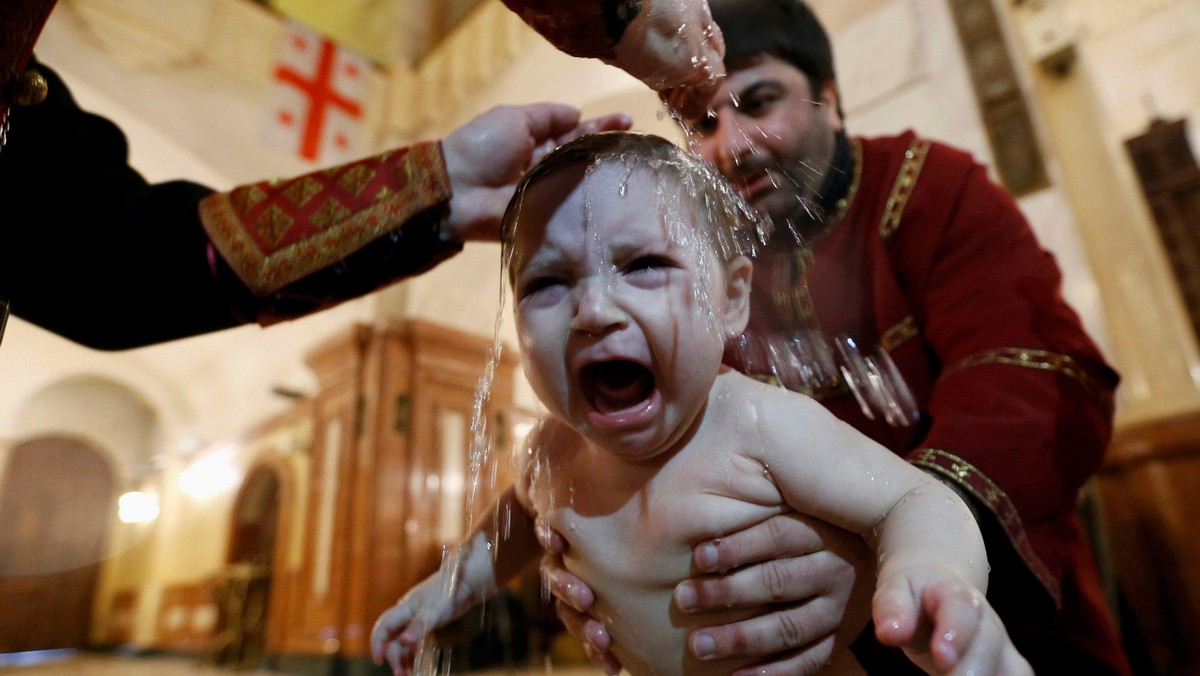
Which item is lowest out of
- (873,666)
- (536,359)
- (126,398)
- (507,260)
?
(873,666)

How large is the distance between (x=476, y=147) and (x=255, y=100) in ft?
9.54

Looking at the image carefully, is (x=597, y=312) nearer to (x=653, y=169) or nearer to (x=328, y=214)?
(x=653, y=169)

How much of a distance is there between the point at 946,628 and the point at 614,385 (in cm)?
29

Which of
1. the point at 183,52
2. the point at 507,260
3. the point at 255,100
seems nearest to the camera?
the point at 507,260

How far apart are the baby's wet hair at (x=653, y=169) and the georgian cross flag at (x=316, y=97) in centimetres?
288

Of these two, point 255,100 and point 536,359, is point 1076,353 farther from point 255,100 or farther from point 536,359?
point 255,100

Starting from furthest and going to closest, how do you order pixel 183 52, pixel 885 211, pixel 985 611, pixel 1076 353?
pixel 183 52, pixel 885 211, pixel 1076 353, pixel 985 611

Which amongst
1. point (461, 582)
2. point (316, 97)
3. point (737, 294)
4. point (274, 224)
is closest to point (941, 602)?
point (737, 294)

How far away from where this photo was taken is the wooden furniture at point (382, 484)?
2.91 metres

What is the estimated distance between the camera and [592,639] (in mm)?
634

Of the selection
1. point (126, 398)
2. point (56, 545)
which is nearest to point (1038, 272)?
point (126, 398)

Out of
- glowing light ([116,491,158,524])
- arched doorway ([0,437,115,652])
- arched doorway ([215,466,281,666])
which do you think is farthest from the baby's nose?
arched doorway ([0,437,115,652])

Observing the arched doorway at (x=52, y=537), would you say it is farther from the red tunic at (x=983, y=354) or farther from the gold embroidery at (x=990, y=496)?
the gold embroidery at (x=990, y=496)

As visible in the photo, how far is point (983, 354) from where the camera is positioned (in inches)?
32.1
